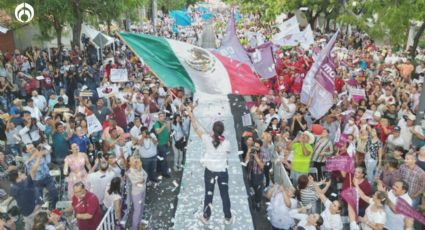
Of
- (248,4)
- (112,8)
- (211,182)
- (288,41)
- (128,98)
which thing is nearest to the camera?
(211,182)

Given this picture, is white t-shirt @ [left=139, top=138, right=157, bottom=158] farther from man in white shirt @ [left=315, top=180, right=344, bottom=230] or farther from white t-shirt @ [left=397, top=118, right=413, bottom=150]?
white t-shirt @ [left=397, top=118, right=413, bottom=150]

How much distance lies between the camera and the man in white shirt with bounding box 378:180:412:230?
6.25m

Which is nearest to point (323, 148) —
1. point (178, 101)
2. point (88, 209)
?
point (178, 101)

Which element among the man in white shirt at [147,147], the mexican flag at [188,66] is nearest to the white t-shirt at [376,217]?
the mexican flag at [188,66]

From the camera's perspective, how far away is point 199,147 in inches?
482

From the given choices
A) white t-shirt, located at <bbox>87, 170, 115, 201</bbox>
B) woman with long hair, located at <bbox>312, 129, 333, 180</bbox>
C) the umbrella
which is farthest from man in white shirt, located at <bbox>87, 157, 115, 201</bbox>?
the umbrella

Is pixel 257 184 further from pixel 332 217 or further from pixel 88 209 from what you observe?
pixel 88 209

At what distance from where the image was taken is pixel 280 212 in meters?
7.01

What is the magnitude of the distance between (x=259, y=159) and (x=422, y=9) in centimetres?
1036

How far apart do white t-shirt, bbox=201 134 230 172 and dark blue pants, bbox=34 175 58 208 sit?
308 cm

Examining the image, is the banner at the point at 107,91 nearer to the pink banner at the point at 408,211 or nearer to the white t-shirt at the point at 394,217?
the white t-shirt at the point at 394,217

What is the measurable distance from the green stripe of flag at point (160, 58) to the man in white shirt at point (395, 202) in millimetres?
3595

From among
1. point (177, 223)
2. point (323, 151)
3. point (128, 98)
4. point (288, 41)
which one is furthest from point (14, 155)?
point (288, 41)

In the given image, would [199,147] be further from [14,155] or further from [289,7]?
[289,7]
